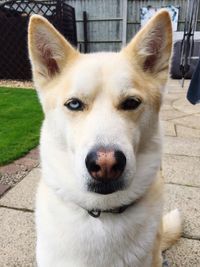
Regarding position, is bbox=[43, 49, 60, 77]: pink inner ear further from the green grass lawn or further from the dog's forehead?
the green grass lawn

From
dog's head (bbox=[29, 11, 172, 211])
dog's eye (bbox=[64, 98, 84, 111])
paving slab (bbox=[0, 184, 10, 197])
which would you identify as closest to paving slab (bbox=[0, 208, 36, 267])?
paving slab (bbox=[0, 184, 10, 197])

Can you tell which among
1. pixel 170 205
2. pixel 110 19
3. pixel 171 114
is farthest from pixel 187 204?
pixel 110 19

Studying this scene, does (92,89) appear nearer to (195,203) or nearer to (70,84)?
(70,84)

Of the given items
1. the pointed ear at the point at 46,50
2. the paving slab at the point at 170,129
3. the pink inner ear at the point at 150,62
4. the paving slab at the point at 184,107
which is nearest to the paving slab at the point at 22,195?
the pointed ear at the point at 46,50

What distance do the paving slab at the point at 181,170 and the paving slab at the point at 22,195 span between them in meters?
1.22

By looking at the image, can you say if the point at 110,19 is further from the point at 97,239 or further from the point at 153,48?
the point at 97,239

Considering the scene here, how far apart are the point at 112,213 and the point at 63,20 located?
7851 millimetres

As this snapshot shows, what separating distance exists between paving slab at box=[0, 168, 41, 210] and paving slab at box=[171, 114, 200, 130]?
2644 millimetres

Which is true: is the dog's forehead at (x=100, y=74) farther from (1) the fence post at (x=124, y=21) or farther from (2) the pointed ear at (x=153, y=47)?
(1) the fence post at (x=124, y=21)

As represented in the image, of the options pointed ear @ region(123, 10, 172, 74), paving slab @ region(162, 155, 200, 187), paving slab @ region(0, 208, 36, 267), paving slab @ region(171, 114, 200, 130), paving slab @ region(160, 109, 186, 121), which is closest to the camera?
pointed ear @ region(123, 10, 172, 74)

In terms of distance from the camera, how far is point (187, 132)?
430 cm

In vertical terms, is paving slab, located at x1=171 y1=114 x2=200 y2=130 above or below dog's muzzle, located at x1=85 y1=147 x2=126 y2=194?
below

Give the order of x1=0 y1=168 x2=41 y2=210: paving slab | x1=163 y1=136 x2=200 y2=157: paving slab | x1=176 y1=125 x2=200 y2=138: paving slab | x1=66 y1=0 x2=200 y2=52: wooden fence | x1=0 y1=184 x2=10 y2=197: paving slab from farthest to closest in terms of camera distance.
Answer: x1=66 y1=0 x2=200 y2=52: wooden fence → x1=176 y1=125 x2=200 y2=138: paving slab → x1=163 y1=136 x2=200 y2=157: paving slab → x1=0 y1=184 x2=10 y2=197: paving slab → x1=0 y1=168 x2=41 y2=210: paving slab

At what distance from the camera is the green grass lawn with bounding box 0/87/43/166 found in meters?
3.46
